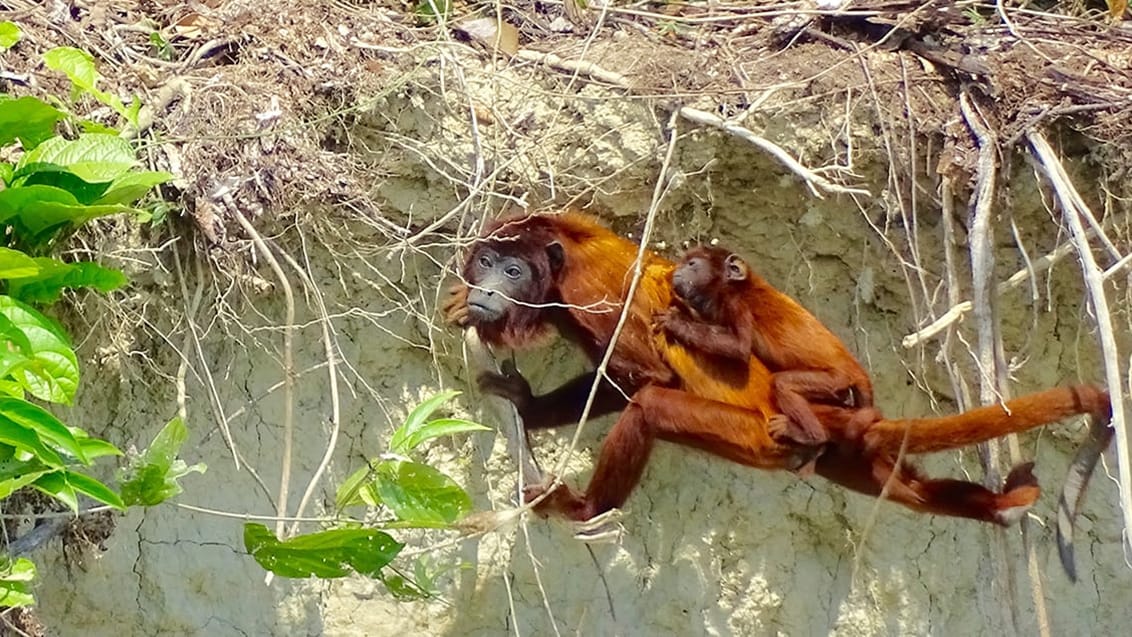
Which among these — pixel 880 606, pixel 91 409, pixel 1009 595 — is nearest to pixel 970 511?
pixel 1009 595

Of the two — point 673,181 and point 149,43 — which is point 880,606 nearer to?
point 673,181

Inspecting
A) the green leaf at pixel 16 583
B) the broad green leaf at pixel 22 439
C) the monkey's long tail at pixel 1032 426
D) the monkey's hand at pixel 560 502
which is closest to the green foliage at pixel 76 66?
the broad green leaf at pixel 22 439

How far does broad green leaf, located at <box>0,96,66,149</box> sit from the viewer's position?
11.5ft

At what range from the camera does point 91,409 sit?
417 centimetres

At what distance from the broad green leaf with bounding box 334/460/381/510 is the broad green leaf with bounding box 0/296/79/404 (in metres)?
0.70

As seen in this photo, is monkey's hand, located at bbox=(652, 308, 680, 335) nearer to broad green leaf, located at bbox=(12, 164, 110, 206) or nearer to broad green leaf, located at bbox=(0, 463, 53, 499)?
broad green leaf, located at bbox=(12, 164, 110, 206)

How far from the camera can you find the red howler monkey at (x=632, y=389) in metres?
3.70

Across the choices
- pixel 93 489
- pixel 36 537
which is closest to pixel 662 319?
pixel 93 489

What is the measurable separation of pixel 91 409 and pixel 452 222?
1213 millimetres

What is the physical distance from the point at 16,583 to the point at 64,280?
79 cm

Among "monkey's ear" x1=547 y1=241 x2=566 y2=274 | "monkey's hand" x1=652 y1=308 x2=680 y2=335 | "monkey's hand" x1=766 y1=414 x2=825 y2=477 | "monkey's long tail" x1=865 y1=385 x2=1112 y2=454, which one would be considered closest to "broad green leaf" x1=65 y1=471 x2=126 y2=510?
"monkey's ear" x1=547 y1=241 x2=566 y2=274

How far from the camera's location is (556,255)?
12.9ft

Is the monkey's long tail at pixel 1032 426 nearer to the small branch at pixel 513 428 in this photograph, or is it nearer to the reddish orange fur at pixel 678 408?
the reddish orange fur at pixel 678 408

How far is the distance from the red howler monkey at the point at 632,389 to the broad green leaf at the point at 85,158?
0.99m
